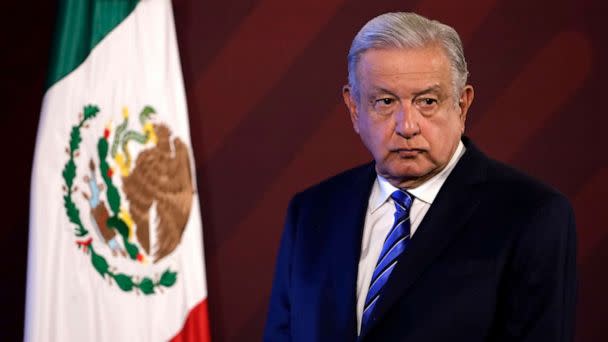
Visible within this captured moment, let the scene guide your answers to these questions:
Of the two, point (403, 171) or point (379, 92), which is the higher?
point (379, 92)

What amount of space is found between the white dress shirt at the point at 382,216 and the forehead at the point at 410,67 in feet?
0.59

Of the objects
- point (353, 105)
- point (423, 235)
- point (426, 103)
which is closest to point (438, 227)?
point (423, 235)

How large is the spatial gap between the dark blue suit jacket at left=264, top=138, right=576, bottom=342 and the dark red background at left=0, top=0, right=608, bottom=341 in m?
1.33

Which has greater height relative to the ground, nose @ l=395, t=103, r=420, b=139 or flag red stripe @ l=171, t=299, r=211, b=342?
nose @ l=395, t=103, r=420, b=139

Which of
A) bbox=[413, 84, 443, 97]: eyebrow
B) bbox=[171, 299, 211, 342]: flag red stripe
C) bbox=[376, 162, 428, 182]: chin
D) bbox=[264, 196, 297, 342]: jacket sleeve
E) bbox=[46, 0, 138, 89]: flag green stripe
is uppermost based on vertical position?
bbox=[46, 0, 138, 89]: flag green stripe

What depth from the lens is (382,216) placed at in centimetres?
146

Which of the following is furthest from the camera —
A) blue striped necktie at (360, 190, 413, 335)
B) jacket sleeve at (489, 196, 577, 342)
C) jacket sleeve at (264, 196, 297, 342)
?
jacket sleeve at (264, 196, 297, 342)

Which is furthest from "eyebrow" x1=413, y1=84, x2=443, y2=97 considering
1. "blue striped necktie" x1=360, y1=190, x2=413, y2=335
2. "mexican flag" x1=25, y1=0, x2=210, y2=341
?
"mexican flag" x1=25, y1=0, x2=210, y2=341

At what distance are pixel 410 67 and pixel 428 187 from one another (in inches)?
9.6

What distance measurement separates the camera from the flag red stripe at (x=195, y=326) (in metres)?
2.56

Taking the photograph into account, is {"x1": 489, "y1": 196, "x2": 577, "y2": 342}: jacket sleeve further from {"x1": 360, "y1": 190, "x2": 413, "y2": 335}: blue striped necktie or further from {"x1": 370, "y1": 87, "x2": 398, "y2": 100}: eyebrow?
{"x1": 370, "y1": 87, "x2": 398, "y2": 100}: eyebrow

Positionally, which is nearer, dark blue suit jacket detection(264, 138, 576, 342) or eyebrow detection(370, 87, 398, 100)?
dark blue suit jacket detection(264, 138, 576, 342)

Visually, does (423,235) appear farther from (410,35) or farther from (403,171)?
(410,35)

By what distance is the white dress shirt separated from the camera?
1.38 meters
